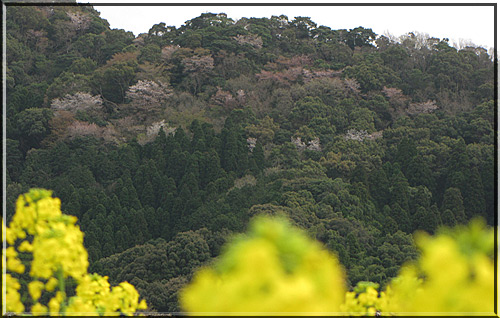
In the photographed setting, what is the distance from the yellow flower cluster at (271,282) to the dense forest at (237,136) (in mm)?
8007

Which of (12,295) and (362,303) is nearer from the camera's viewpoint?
(12,295)

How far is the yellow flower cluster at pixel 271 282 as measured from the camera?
4.00 feet

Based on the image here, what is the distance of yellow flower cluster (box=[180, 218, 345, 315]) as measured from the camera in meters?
1.22

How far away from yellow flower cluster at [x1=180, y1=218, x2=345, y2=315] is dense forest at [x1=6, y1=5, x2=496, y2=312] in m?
8.01

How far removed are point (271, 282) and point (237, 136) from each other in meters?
13.1

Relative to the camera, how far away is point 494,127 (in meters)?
14.4

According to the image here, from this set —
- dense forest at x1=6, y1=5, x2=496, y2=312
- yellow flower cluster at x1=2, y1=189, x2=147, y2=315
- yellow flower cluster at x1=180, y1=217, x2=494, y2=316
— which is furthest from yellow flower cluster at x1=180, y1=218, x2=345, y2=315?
dense forest at x1=6, y1=5, x2=496, y2=312

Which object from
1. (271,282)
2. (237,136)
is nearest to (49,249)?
(271,282)

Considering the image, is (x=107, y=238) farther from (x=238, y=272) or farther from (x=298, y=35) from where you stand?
(x=298, y=35)

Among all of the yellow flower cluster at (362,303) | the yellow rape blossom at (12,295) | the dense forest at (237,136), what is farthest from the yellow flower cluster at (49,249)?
the dense forest at (237,136)

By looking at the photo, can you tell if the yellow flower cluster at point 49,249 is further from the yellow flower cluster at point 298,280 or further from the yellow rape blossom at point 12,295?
the yellow flower cluster at point 298,280

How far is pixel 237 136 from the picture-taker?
14.3m

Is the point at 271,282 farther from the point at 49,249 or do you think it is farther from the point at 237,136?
the point at 237,136

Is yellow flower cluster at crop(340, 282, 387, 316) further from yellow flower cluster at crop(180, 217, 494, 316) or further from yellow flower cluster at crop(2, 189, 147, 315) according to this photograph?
yellow flower cluster at crop(180, 217, 494, 316)
